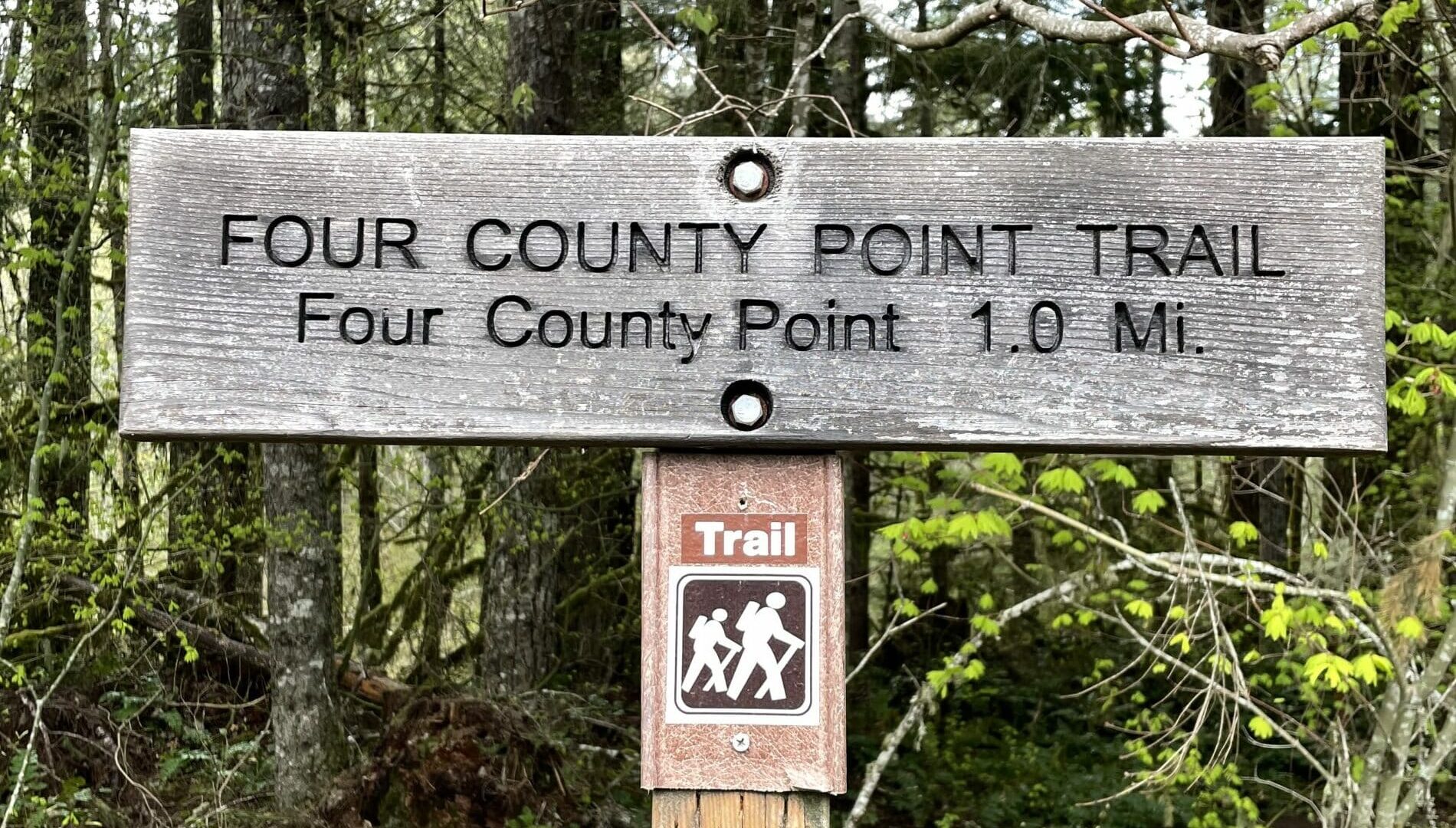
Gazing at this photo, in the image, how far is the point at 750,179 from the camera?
1661 millimetres

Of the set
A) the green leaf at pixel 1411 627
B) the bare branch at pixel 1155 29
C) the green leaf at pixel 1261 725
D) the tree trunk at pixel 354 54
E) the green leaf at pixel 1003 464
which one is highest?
the tree trunk at pixel 354 54

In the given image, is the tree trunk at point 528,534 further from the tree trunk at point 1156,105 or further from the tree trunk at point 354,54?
the tree trunk at point 1156,105

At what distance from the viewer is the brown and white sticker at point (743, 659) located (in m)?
1.61

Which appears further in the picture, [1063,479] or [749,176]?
[1063,479]

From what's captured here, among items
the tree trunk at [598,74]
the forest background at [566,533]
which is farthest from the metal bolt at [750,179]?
the tree trunk at [598,74]

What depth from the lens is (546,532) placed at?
696cm

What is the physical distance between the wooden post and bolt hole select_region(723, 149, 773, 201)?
38 centimetres

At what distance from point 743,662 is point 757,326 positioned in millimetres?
433

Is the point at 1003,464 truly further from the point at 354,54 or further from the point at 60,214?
the point at 60,214

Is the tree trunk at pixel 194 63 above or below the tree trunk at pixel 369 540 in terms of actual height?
above

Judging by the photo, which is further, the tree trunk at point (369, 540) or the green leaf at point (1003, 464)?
the tree trunk at point (369, 540)

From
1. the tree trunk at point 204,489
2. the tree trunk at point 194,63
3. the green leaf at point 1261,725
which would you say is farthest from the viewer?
the tree trunk at point 194,63

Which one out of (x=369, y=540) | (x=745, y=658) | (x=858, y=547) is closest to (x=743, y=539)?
(x=745, y=658)

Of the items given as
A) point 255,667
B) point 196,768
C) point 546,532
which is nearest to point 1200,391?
point 546,532
